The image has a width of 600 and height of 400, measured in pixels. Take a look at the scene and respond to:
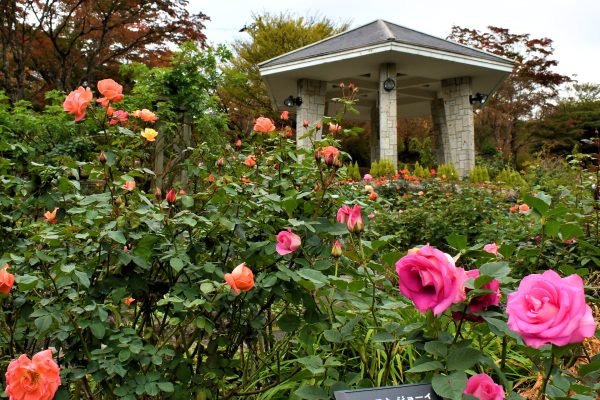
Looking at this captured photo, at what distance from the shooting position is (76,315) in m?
1.37

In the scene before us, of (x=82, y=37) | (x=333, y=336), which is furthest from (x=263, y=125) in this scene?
(x=82, y=37)

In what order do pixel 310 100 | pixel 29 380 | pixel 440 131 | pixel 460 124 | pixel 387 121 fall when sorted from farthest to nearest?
pixel 440 131
pixel 310 100
pixel 460 124
pixel 387 121
pixel 29 380

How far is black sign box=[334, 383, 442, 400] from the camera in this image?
0.85m

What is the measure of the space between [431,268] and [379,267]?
13.0 inches

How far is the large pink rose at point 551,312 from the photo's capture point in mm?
690

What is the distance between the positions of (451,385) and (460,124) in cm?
1073

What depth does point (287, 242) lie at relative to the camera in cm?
121

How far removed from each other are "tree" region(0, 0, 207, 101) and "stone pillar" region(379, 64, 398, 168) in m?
6.46

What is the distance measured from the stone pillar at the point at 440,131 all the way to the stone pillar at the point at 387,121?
1739 millimetres

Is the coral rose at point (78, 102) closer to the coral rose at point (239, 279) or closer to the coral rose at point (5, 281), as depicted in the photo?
the coral rose at point (5, 281)

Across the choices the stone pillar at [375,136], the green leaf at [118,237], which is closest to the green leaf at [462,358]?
the green leaf at [118,237]

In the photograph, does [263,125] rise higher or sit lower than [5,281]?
higher

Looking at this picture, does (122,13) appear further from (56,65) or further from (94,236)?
(94,236)

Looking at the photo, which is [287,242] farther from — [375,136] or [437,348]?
[375,136]
